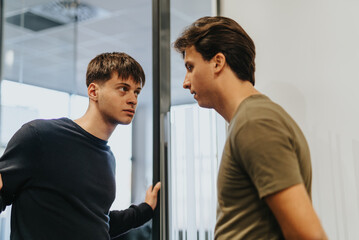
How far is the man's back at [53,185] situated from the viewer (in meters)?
1.40

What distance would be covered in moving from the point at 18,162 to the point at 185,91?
→ 87 cm

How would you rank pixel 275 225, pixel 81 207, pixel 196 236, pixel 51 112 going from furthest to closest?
pixel 51 112
pixel 196 236
pixel 81 207
pixel 275 225

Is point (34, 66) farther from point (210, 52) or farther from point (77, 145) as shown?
point (210, 52)

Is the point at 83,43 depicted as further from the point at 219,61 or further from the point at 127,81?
the point at 219,61

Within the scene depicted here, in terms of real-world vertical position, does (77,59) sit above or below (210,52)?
above

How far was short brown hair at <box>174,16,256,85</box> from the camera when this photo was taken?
1.13m

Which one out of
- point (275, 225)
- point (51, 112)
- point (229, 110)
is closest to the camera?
point (275, 225)

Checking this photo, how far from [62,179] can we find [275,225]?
802 mm

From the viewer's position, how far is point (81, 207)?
1.45 metres

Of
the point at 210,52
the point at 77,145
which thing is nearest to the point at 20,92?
the point at 77,145

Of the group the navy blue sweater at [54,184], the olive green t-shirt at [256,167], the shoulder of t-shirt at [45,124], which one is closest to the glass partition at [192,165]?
the navy blue sweater at [54,184]

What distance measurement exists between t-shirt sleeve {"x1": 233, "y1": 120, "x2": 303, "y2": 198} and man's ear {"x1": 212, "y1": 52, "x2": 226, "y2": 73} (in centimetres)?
26

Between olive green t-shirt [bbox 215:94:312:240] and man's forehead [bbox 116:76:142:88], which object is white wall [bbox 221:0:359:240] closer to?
man's forehead [bbox 116:76:142:88]

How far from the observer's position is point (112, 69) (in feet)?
5.37
